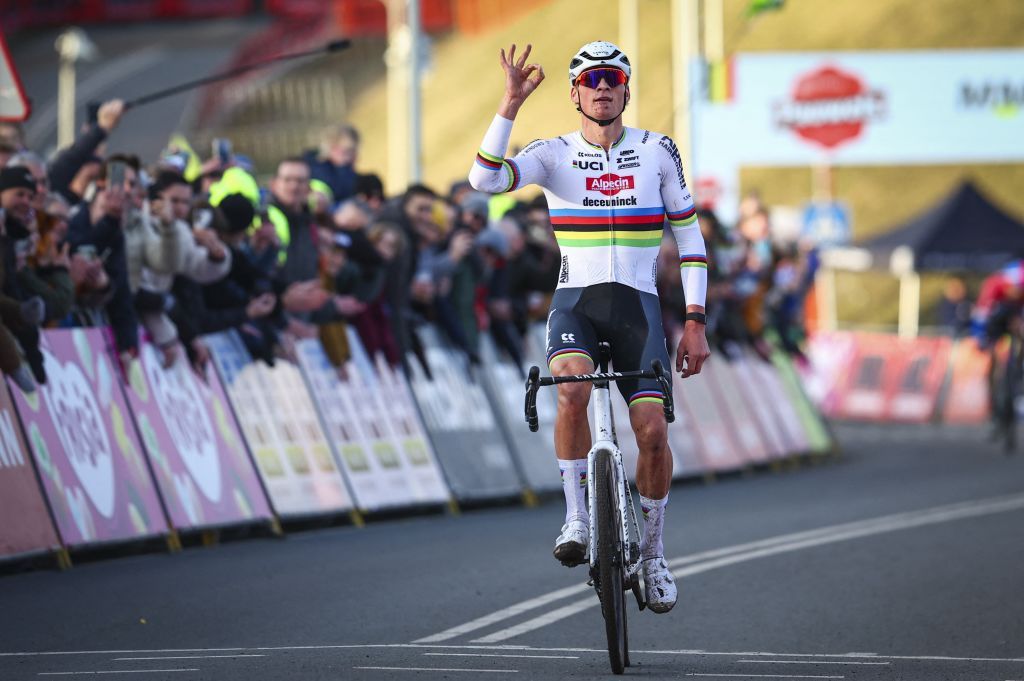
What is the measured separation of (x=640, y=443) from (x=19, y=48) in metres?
67.7

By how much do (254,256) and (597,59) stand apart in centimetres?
628

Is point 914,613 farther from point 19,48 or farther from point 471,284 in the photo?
point 19,48

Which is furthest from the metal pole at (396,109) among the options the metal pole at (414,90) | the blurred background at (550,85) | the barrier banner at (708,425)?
the barrier banner at (708,425)

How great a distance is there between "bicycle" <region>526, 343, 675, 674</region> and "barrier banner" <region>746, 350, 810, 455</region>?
1588 centimetres

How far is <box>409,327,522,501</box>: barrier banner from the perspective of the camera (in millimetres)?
16828

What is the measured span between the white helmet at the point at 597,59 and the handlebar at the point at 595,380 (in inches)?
50.5

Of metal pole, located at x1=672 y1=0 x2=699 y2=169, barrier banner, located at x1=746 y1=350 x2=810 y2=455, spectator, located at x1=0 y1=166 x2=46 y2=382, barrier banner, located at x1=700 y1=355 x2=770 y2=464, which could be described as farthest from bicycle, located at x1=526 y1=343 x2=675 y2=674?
metal pole, located at x1=672 y1=0 x2=699 y2=169

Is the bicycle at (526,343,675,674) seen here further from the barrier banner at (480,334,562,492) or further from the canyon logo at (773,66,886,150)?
the canyon logo at (773,66,886,150)

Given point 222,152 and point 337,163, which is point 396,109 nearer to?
point 337,163

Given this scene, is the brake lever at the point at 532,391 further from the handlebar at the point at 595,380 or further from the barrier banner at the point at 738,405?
the barrier banner at the point at 738,405

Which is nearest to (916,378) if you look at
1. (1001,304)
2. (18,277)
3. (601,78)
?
(1001,304)

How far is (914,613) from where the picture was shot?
35.8ft

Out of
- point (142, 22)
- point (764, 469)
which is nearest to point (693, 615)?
point (764, 469)

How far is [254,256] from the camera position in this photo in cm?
1512
